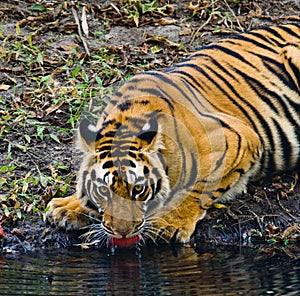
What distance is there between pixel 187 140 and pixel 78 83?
2500mm

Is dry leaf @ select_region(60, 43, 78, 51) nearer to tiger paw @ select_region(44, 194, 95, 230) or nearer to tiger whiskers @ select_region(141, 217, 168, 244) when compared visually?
tiger paw @ select_region(44, 194, 95, 230)

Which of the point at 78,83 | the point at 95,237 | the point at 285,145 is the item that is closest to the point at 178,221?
the point at 95,237

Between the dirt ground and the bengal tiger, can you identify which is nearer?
Answer: the bengal tiger

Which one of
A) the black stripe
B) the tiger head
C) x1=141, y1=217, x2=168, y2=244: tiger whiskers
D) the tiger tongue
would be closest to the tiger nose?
the tiger head

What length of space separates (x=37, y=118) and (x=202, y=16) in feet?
8.42

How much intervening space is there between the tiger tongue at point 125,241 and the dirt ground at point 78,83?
447 mm

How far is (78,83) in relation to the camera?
9.17 m

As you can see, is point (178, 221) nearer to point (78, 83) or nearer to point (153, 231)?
point (153, 231)

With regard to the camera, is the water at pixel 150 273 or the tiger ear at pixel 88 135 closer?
the water at pixel 150 273

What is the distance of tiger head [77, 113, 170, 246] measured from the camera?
6.43 metres

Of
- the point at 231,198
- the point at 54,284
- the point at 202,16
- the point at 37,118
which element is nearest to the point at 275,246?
the point at 231,198

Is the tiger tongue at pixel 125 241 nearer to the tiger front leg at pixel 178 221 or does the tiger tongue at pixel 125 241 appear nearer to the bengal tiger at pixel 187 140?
the bengal tiger at pixel 187 140

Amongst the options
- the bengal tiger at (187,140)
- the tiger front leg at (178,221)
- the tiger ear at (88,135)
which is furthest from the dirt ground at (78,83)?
the tiger ear at (88,135)

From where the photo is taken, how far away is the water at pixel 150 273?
19.2 ft
